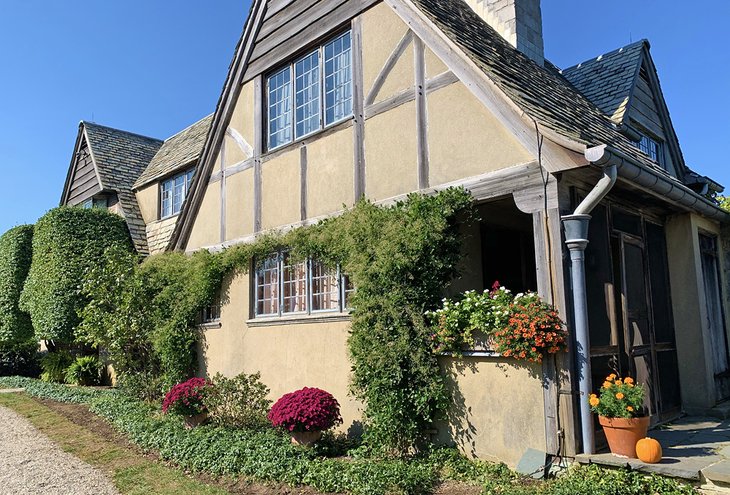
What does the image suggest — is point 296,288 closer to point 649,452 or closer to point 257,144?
point 257,144

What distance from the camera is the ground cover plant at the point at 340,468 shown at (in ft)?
18.0

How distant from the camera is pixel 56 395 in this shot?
14023 mm

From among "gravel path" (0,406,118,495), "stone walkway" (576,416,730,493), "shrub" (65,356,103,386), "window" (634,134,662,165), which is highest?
"window" (634,134,662,165)

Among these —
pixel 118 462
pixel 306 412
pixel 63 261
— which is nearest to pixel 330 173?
pixel 306 412

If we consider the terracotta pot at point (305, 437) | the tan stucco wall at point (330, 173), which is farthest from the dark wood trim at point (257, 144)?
the terracotta pot at point (305, 437)

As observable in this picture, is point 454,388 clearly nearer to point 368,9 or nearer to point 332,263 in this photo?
point 332,263

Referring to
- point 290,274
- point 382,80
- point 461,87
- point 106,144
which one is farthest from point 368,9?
point 106,144

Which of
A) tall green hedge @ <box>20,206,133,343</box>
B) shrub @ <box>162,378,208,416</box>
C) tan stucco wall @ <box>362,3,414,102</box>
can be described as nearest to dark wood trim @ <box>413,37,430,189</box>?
tan stucco wall @ <box>362,3,414,102</box>

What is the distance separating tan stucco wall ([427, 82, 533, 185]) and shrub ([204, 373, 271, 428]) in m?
4.82

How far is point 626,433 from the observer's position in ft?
19.1

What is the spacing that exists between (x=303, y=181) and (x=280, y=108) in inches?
80.5

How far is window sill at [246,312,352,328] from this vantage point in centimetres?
914

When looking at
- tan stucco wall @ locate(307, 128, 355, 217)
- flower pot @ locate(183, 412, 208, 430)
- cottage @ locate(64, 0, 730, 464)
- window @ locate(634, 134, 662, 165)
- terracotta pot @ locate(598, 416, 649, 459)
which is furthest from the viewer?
window @ locate(634, 134, 662, 165)

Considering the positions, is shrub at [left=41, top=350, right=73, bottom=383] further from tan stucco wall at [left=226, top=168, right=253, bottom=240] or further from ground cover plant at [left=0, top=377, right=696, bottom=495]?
tan stucco wall at [left=226, top=168, right=253, bottom=240]
